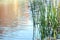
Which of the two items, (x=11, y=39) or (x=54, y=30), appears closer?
(x=54, y=30)

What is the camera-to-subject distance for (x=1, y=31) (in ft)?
14.4

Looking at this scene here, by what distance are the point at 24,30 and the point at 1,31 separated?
24.2 inches

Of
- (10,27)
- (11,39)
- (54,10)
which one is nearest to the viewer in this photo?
(54,10)

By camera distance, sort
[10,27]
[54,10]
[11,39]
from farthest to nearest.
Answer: [10,27]
[11,39]
[54,10]

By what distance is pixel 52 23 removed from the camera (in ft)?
5.74

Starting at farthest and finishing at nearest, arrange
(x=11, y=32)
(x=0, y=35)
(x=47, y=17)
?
(x=11, y=32)
(x=0, y=35)
(x=47, y=17)

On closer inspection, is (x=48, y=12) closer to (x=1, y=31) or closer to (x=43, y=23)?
(x=43, y=23)

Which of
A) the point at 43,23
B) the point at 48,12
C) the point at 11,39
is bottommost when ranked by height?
the point at 11,39

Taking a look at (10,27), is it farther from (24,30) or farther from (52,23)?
(52,23)

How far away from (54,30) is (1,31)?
282 centimetres

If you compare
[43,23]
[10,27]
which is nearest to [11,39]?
[10,27]

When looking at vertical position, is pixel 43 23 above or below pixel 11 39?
above

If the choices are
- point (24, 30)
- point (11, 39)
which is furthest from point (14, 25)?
point (11, 39)

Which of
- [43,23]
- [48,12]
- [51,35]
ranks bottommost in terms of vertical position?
[51,35]
